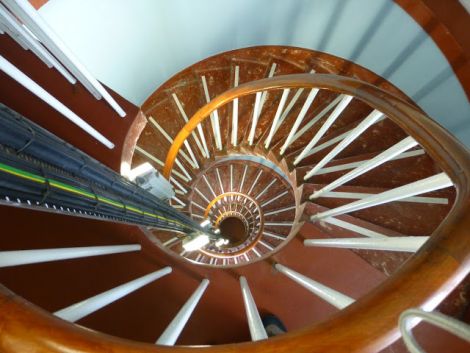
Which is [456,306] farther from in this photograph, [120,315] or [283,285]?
[120,315]

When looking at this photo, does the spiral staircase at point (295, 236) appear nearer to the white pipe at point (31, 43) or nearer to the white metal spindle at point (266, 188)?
the white metal spindle at point (266, 188)

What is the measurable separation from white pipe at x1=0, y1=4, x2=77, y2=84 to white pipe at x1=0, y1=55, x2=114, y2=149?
268 millimetres

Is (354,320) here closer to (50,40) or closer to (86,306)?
(86,306)

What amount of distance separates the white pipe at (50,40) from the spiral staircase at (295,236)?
0.64m

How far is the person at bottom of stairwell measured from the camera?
2.62 metres

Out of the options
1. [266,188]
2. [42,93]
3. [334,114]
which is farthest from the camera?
[266,188]

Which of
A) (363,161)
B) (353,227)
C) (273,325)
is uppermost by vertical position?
(363,161)

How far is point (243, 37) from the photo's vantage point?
3865 millimetres

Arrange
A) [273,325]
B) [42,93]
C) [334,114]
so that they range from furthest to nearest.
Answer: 1. [273,325]
2. [334,114]
3. [42,93]

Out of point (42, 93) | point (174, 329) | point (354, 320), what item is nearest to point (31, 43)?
point (42, 93)

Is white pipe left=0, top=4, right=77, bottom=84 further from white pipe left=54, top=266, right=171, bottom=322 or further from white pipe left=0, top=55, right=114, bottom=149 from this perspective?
white pipe left=54, top=266, right=171, bottom=322

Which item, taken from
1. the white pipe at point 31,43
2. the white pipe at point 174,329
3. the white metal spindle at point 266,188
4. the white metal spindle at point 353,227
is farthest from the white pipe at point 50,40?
the white metal spindle at point 266,188

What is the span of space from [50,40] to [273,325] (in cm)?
287

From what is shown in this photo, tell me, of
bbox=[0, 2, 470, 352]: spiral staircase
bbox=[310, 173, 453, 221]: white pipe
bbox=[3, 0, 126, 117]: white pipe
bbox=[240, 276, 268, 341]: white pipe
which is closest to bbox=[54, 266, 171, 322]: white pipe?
bbox=[0, 2, 470, 352]: spiral staircase
